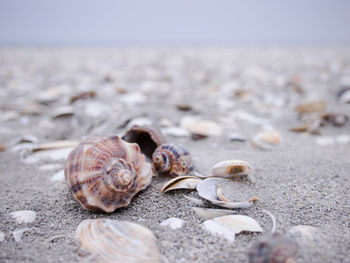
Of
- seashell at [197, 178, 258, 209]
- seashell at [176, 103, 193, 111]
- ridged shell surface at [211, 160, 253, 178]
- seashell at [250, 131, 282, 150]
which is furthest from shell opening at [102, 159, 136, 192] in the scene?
seashell at [176, 103, 193, 111]

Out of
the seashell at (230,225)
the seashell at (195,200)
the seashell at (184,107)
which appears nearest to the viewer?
the seashell at (230,225)

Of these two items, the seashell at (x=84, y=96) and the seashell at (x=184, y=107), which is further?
the seashell at (x=84, y=96)

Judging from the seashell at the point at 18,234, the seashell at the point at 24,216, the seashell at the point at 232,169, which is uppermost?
the seashell at the point at 232,169

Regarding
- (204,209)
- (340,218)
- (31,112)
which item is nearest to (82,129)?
(31,112)

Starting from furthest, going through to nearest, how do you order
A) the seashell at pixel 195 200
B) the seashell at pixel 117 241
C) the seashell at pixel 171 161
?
the seashell at pixel 171 161 < the seashell at pixel 195 200 < the seashell at pixel 117 241

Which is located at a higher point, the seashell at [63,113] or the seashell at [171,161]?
the seashell at [171,161]

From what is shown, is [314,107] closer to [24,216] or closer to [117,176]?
[117,176]

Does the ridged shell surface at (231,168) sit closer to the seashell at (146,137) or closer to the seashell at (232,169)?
the seashell at (232,169)

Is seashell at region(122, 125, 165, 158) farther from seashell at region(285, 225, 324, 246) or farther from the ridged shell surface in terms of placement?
seashell at region(285, 225, 324, 246)

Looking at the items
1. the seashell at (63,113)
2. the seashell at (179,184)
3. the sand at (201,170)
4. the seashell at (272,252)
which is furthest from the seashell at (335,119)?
the seashell at (63,113)
